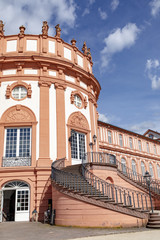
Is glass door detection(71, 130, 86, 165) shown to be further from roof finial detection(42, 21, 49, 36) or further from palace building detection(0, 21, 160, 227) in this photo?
roof finial detection(42, 21, 49, 36)

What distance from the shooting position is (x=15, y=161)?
543 inches

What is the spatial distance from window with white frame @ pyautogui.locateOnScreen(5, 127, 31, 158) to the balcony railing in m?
0.26

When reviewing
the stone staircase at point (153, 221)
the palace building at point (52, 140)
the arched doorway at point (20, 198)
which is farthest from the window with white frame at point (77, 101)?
the stone staircase at point (153, 221)

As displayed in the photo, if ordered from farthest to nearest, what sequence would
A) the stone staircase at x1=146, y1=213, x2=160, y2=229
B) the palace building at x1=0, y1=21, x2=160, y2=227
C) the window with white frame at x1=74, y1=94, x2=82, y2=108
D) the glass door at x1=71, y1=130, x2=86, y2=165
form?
the window with white frame at x1=74, y1=94, x2=82, y2=108, the glass door at x1=71, y1=130, x2=86, y2=165, the palace building at x1=0, y1=21, x2=160, y2=227, the stone staircase at x1=146, y1=213, x2=160, y2=229

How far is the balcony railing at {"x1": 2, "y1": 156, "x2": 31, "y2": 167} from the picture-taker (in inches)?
539

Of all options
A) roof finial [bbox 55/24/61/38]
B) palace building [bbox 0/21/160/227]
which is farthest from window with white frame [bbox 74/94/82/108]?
roof finial [bbox 55/24/61/38]

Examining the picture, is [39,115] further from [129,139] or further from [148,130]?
[148,130]

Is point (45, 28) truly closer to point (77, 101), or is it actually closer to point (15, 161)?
point (77, 101)

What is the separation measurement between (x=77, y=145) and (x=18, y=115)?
4678 mm

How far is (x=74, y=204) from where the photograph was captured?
9.77 meters

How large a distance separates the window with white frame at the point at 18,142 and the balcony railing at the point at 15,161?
260 millimetres

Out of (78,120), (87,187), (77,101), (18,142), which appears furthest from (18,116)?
(87,187)

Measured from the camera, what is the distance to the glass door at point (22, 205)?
12727 millimetres

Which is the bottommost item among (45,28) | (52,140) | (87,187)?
(87,187)
